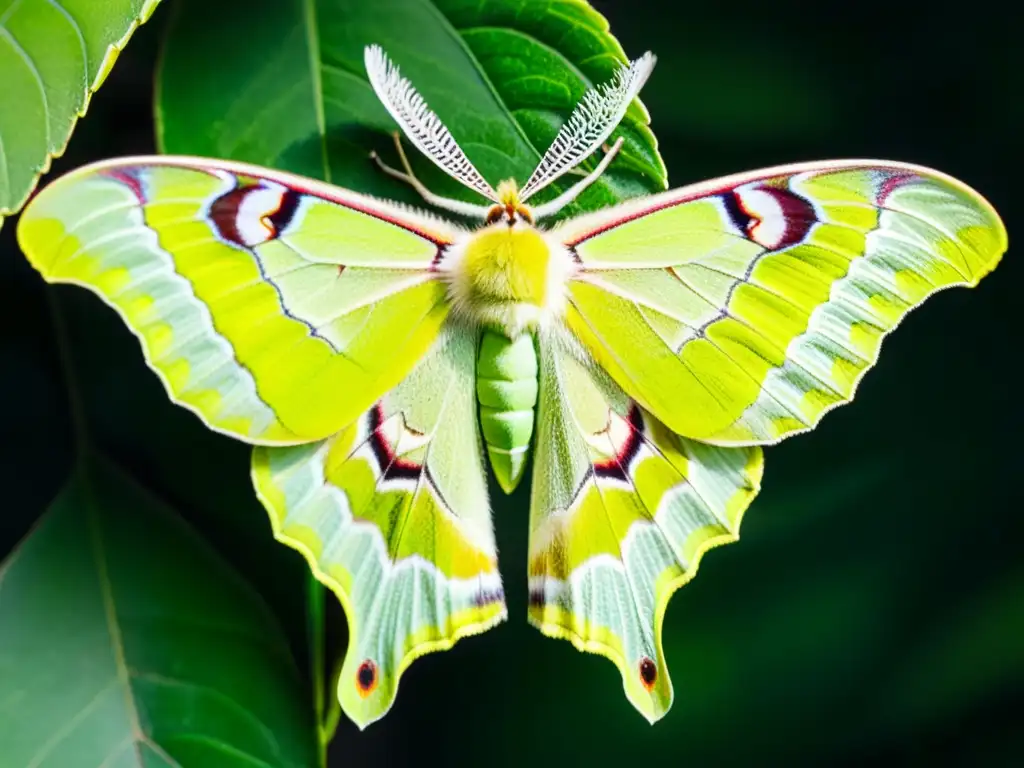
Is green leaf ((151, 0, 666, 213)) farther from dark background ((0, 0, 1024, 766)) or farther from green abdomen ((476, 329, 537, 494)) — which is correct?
dark background ((0, 0, 1024, 766))

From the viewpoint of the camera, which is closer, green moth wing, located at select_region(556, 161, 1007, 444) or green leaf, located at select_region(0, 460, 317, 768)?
green moth wing, located at select_region(556, 161, 1007, 444)

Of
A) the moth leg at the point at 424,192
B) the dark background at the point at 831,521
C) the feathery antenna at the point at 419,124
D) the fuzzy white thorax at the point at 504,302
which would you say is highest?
the feathery antenna at the point at 419,124

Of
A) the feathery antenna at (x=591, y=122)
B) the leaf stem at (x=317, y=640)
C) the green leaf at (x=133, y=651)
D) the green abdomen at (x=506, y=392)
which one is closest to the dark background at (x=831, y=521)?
the green leaf at (x=133, y=651)

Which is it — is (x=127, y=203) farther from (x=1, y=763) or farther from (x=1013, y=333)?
(x=1013, y=333)

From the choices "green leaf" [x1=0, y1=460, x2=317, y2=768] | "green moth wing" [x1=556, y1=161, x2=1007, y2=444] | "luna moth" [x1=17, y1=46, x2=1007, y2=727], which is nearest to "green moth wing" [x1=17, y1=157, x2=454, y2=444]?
"luna moth" [x1=17, y1=46, x2=1007, y2=727]

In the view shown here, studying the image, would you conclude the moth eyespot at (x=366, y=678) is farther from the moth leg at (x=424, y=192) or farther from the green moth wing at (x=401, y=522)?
the moth leg at (x=424, y=192)

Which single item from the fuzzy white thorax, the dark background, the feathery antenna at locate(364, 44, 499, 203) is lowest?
the dark background

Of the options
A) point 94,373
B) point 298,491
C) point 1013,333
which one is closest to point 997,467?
point 1013,333

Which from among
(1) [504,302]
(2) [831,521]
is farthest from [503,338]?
(2) [831,521]
